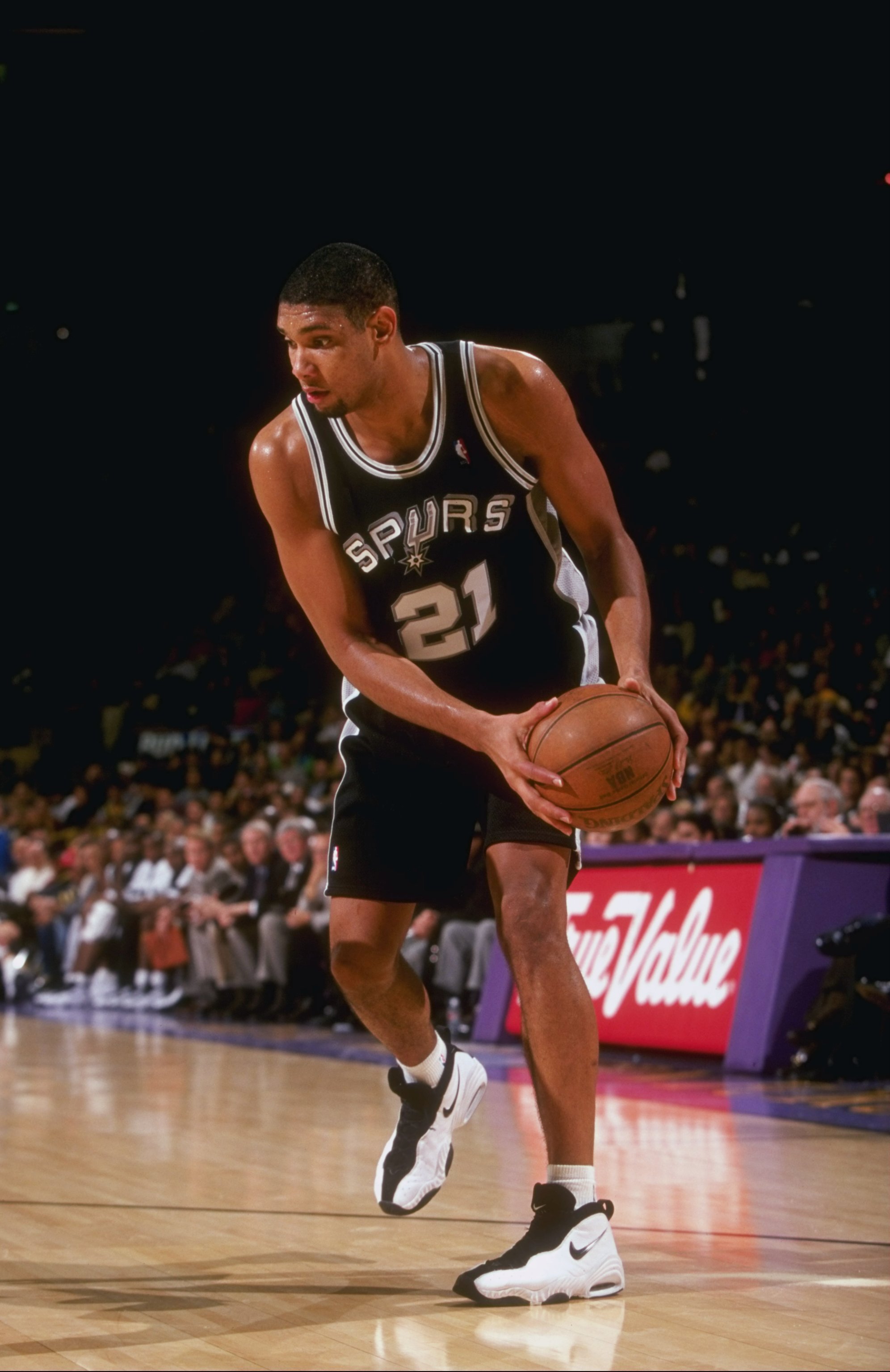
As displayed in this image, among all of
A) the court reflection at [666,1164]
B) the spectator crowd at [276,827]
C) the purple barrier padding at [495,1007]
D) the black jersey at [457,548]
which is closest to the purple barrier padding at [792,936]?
the spectator crowd at [276,827]

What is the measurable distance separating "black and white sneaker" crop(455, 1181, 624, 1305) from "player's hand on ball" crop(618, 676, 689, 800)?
0.74 metres

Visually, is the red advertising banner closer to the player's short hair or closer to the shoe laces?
the shoe laces

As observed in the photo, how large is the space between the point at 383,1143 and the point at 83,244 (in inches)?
429

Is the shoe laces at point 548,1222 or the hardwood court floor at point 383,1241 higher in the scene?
the shoe laces at point 548,1222

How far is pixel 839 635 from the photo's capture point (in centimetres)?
1291

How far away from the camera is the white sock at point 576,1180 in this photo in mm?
2828

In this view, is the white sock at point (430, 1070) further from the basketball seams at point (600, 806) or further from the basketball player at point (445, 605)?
the basketball seams at point (600, 806)

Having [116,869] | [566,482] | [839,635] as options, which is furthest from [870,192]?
[566,482]

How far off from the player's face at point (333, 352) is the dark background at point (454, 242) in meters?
7.13

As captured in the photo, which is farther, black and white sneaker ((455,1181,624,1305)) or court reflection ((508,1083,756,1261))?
court reflection ((508,1083,756,1261))

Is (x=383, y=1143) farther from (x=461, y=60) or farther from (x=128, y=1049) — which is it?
(x=461, y=60)

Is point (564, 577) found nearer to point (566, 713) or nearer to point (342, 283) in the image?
point (566, 713)

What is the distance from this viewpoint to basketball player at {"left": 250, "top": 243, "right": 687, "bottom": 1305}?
288 centimetres

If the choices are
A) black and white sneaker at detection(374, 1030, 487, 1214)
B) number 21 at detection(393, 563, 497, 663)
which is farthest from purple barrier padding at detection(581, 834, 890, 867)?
number 21 at detection(393, 563, 497, 663)
